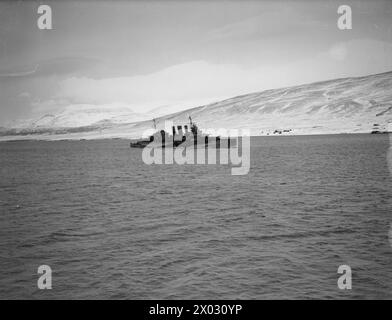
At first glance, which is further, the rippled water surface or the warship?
the warship

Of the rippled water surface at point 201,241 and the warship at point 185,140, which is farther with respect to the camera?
the warship at point 185,140

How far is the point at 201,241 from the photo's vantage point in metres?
21.3

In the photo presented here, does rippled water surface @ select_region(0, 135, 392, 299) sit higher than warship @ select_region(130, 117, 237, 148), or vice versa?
warship @ select_region(130, 117, 237, 148)

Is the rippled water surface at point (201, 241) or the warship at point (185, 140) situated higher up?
the warship at point (185, 140)

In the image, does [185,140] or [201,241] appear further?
[185,140]

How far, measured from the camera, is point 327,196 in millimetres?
33812

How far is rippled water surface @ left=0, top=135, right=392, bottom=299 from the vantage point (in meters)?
15.6

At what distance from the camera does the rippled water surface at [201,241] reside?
15.6 metres

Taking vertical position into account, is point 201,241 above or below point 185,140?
below
